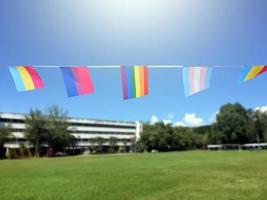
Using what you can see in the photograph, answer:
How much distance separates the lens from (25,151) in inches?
3275

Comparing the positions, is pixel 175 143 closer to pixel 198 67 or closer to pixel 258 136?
pixel 258 136

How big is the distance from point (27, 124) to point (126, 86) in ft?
242

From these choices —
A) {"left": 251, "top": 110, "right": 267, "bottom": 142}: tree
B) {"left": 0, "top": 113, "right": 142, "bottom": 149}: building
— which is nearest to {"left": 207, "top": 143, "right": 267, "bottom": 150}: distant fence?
{"left": 251, "top": 110, "right": 267, "bottom": 142}: tree

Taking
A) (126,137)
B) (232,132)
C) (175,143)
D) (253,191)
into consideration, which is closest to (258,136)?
(232,132)

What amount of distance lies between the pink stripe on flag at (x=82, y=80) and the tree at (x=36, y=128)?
237ft

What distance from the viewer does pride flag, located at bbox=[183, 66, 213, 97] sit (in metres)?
11.5

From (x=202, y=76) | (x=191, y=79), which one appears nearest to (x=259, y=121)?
(x=202, y=76)

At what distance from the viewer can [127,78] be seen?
11398 mm

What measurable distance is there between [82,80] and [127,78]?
138 cm

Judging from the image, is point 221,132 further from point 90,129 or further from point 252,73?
point 252,73

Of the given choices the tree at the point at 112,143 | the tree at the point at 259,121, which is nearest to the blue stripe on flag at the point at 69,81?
the tree at the point at 259,121

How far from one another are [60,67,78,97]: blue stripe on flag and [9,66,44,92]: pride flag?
30.6 inches

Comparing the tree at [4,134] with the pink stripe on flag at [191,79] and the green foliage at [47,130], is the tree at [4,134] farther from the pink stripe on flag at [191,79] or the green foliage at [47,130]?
the pink stripe on flag at [191,79]

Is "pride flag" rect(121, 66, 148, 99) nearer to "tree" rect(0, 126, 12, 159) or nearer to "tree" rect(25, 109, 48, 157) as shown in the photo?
"tree" rect(0, 126, 12, 159)
